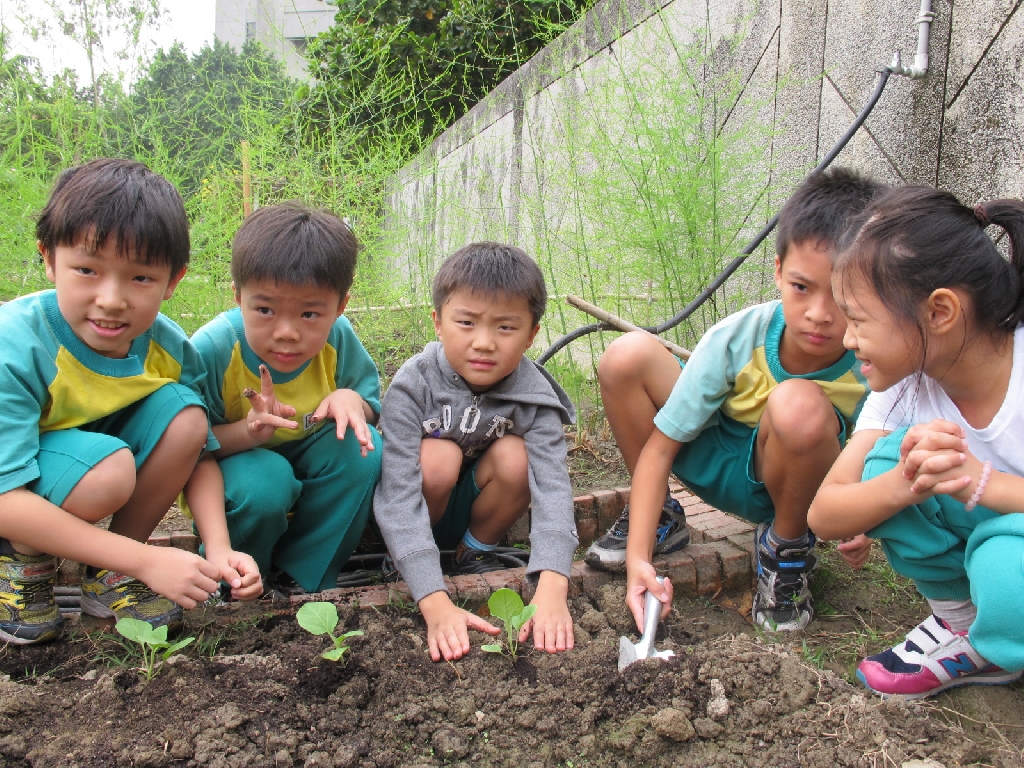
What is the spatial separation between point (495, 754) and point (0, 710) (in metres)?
0.85

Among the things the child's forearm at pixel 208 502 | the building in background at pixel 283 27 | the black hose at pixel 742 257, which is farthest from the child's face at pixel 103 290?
the building in background at pixel 283 27

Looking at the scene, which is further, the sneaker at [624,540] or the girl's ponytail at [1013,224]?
the sneaker at [624,540]

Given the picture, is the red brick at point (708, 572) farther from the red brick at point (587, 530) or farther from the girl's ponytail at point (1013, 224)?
the girl's ponytail at point (1013, 224)

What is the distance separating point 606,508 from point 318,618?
1.13 metres

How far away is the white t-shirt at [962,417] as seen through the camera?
4.61 feet

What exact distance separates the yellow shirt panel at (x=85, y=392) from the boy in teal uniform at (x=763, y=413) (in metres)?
1.16

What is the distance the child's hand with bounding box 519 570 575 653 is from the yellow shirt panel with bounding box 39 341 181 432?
1.02m

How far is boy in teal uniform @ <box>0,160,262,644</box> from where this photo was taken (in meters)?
1.49

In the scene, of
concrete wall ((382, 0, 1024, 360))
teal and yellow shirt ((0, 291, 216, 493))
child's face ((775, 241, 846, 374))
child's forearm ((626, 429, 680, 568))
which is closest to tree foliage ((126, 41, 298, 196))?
concrete wall ((382, 0, 1024, 360))

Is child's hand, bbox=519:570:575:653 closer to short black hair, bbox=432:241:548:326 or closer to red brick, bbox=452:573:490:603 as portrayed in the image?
red brick, bbox=452:573:490:603

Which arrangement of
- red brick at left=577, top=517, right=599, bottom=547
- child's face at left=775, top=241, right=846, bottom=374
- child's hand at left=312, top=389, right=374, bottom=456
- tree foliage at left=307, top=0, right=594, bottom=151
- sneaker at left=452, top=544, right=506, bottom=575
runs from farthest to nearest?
1. tree foliage at left=307, top=0, right=594, bottom=151
2. red brick at left=577, top=517, right=599, bottom=547
3. sneaker at left=452, top=544, right=506, bottom=575
4. child's hand at left=312, top=389, right=374, bottom=456
5. child's face at left=775, top=241, right=846, bottom=374

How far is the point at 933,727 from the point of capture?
1265 mm

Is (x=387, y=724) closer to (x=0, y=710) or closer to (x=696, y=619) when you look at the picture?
(x=0, y=710)

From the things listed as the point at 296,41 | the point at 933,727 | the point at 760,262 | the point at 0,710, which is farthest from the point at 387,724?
the point at 296,41
